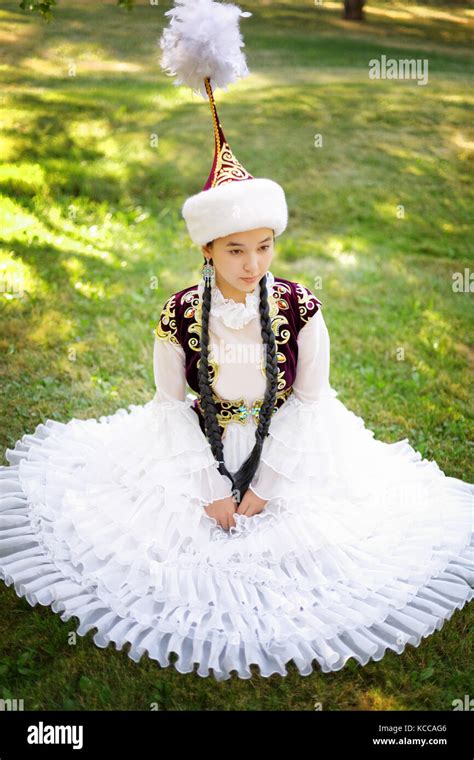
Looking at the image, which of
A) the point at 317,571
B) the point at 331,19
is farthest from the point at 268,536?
the point at 331,19

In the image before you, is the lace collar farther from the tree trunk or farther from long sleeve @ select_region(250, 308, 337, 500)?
the tree trunk

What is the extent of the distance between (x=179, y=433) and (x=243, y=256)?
2.25ft

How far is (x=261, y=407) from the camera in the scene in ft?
8.55

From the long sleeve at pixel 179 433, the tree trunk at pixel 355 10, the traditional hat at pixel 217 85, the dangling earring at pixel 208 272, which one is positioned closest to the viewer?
the traditional hat at pixel 217 85

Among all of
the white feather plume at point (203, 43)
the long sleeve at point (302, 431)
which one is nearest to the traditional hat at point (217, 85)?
the white feather plume at point (203, 43)

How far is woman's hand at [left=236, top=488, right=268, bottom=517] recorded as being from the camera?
2625 mm

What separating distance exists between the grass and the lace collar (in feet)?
3.80

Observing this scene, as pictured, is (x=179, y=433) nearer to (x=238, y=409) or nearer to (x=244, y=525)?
(x=238, y=409)

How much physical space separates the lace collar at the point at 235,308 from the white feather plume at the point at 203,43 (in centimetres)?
72

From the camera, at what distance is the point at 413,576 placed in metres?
2.48

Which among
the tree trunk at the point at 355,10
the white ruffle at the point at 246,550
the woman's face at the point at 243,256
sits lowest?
the white ruffle at the point at 246,550

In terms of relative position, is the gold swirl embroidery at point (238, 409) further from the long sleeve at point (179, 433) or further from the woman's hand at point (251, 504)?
the woman's hand at point (251, 504)

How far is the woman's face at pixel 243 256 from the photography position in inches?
92.1

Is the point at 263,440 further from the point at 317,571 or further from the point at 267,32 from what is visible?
the point at 267,32
